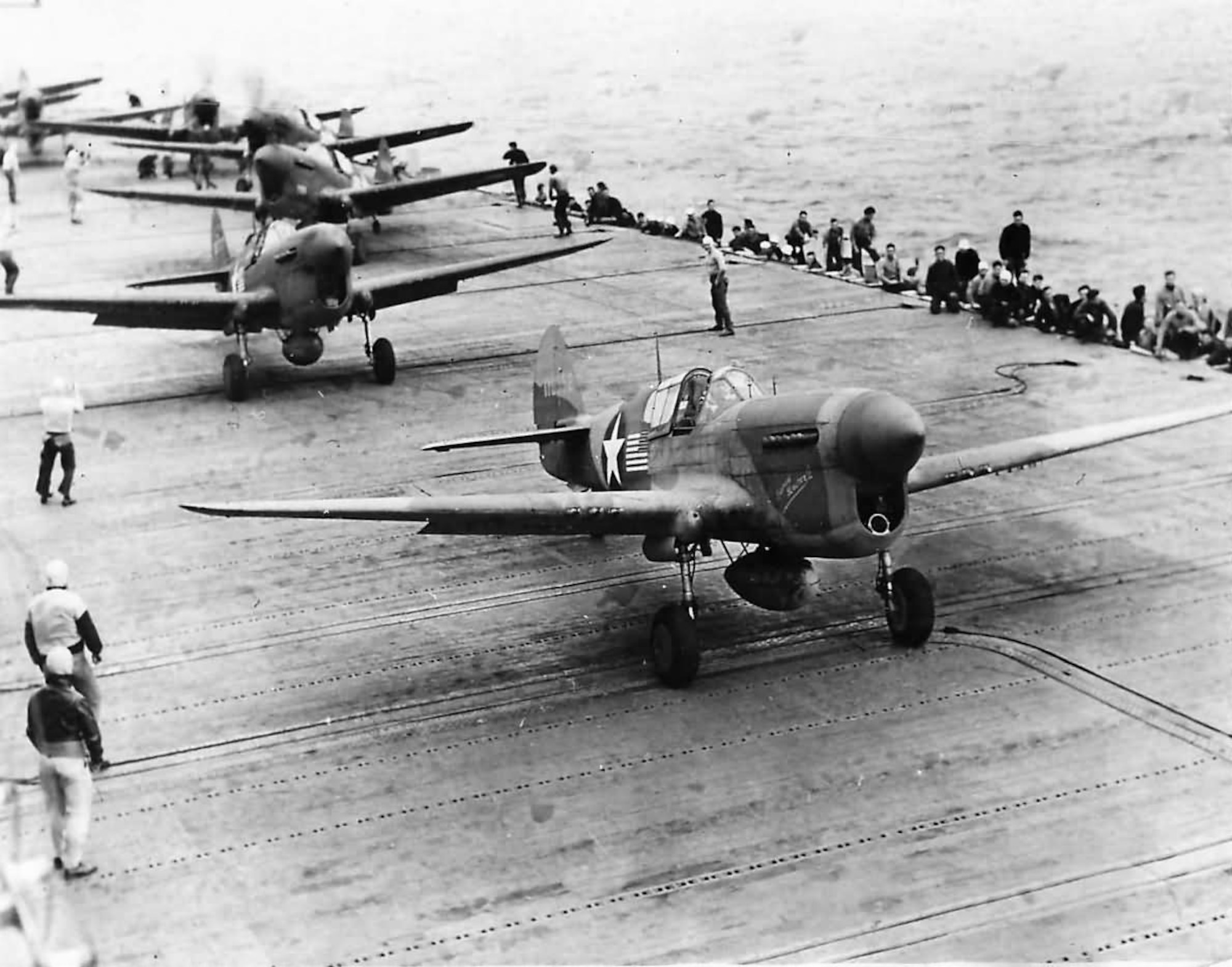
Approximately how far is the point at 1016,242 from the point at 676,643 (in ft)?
56.9

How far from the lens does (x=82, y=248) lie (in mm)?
36875

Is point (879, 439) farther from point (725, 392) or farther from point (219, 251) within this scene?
point (219, 251)

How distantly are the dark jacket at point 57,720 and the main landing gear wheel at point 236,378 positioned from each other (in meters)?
13.2

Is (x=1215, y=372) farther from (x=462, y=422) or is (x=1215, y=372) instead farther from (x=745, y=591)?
(x=745, y=591)

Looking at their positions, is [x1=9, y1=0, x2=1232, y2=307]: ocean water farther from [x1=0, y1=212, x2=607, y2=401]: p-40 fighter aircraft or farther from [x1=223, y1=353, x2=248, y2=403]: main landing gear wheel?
[x1=223, y1=353, x2=248, y2=403]: main landing gear wheel

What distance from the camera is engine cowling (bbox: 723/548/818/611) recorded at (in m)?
12.7

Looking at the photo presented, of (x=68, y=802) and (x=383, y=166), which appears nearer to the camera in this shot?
(x=68, y=802)

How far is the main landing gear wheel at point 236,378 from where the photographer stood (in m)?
22.7

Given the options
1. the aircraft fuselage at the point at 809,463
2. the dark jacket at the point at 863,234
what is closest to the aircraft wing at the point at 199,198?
the dark jacket at the point at 863,234

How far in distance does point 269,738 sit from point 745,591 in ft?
13.0

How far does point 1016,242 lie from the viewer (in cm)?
2755

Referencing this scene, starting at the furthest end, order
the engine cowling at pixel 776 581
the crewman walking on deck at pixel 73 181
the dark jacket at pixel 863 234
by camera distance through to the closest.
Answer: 1. the crewman walking on deck at pixel 73 181
2. the dark jacket at pixel 863 234
3. the engine cowling at pixel 776 581

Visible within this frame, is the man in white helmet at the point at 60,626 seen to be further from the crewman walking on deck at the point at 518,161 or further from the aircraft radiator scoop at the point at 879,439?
the crewman walking on deck at the point at 518,161

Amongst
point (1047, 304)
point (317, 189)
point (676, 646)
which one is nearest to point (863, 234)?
point (1047, 304)
